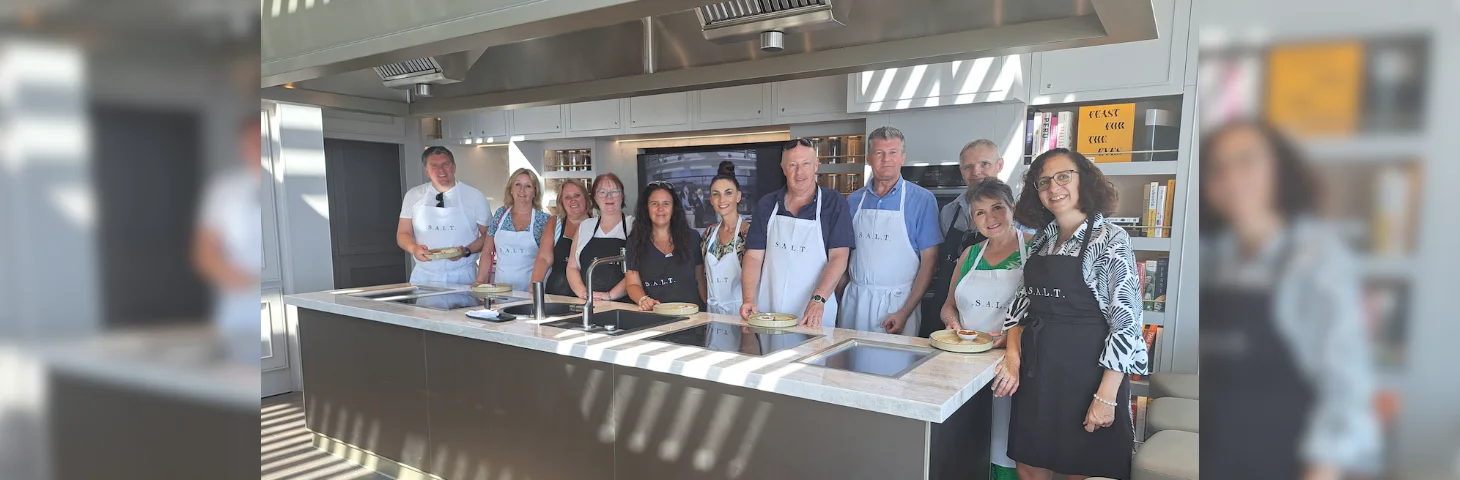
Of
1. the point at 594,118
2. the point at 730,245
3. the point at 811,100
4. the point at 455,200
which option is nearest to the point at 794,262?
the point at 730,245

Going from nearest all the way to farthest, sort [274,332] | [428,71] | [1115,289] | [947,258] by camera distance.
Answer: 1. [1115,289]
2. [428,71]
3. [947,258]
4. [274,332]

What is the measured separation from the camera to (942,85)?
3533 millimetres

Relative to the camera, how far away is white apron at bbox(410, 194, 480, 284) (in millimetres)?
3873

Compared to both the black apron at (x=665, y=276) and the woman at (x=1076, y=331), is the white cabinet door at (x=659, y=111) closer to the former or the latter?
the black apron at (x=665, y=276)

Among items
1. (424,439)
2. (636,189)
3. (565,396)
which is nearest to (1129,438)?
(565,396)

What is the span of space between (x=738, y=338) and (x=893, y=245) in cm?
94

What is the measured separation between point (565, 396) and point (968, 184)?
188 cm

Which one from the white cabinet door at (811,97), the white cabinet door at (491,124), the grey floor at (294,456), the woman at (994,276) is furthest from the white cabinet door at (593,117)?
the woman at (994,276)

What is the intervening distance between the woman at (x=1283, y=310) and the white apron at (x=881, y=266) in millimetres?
2781

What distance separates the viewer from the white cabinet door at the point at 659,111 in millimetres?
4703

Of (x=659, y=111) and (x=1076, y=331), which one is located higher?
(x=659, y=111)

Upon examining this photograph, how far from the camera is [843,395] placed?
168 cm

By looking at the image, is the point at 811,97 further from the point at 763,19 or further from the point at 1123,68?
the point at 763,19

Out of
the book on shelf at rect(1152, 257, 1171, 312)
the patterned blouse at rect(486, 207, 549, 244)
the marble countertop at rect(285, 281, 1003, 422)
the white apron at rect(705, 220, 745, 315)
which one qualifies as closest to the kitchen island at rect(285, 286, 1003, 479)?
the marble countertop at rect(285, 281, 1003, 422)
